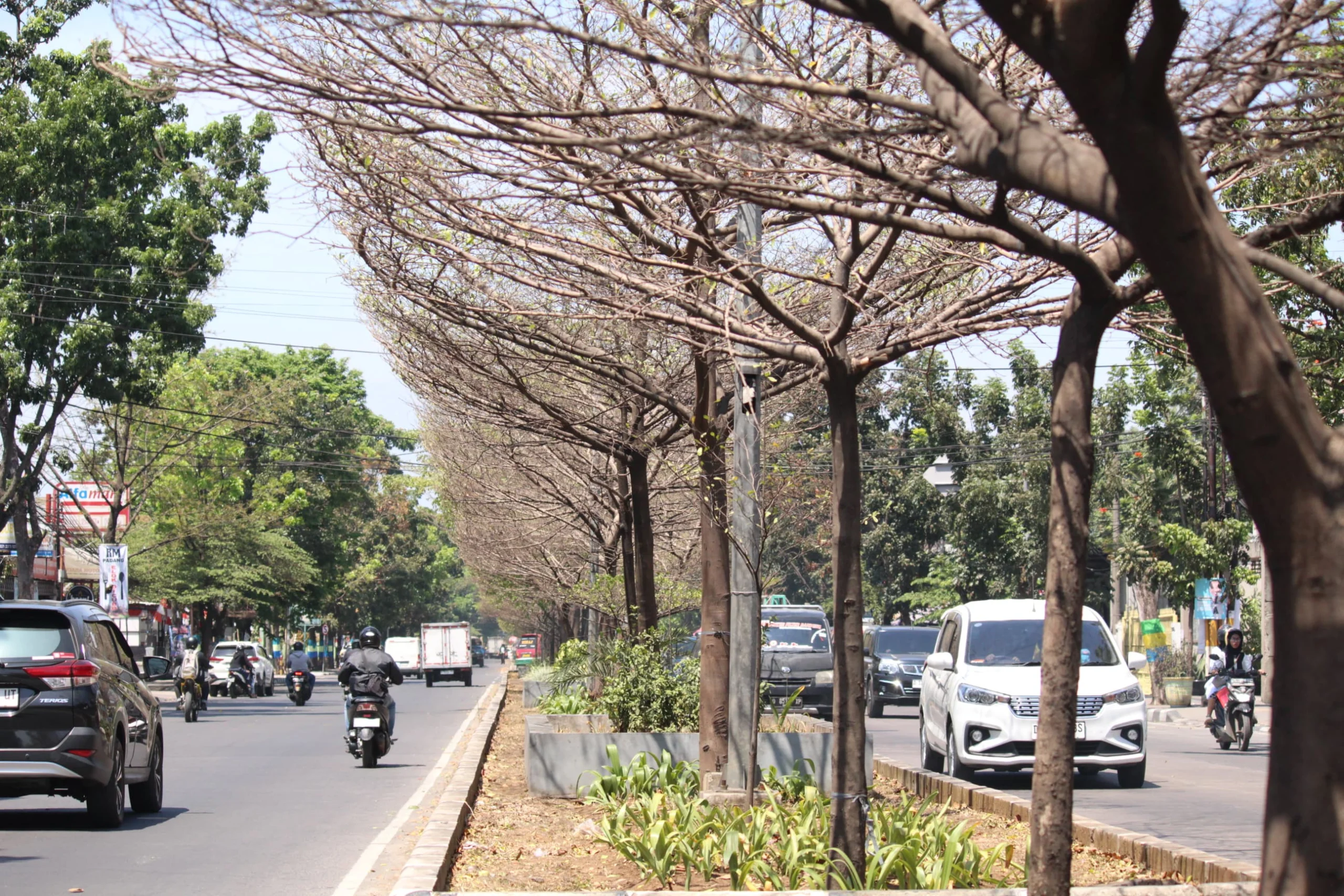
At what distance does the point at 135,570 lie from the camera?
54.0 metres

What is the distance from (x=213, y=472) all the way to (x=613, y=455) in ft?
128

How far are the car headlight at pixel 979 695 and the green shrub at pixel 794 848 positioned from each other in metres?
4.79

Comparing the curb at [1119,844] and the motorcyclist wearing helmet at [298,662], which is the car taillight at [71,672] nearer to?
the curb at [1119,844]

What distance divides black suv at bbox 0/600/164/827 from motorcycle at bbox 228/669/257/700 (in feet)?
114

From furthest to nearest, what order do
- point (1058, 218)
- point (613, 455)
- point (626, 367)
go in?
point (613, 455), point (626, 367), point (1058, 218)

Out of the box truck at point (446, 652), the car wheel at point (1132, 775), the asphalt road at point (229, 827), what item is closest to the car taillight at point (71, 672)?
the asphalt road at point (229, 827)

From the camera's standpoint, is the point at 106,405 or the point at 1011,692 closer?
the point at 1011,692

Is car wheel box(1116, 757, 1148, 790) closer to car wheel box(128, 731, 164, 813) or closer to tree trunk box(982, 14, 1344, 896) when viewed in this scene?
car wheel box(128, 731, 164, 813)

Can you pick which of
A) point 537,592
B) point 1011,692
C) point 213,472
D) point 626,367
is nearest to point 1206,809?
point 1011,692

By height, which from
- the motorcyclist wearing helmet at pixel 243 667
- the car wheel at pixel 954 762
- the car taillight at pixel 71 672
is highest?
the car taillight at pixel 71 672

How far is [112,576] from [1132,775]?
28011mm

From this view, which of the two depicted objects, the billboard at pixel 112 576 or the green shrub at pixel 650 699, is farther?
the billboard at pixel 112 576

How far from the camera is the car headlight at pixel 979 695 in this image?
49.7ft

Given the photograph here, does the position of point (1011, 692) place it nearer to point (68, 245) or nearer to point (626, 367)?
point (626, 367)
